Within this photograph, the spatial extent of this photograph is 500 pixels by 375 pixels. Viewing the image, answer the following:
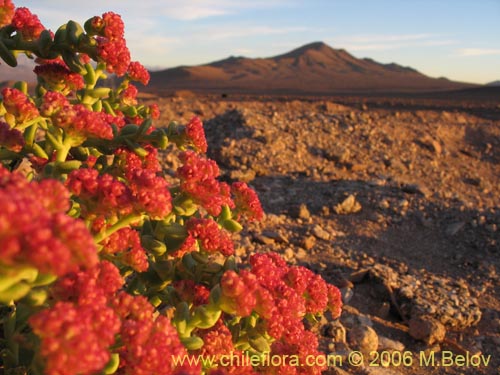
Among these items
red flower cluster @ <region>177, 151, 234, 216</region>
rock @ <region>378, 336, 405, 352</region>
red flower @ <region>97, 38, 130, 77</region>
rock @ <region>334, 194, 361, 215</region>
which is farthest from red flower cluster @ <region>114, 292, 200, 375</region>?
rock @ <region>334, 194, 361, 215</region>

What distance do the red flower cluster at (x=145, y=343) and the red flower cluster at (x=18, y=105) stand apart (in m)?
0.94

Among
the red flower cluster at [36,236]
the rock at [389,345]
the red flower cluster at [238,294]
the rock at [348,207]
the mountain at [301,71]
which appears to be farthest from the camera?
the mountain at [301,71]

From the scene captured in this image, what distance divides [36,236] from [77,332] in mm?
252

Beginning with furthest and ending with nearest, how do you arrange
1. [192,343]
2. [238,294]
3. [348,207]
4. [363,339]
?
[348,207]
[363,339]
[192,343]
[238,294]

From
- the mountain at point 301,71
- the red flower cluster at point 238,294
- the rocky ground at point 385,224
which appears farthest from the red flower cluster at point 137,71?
the mountain at point 301,71

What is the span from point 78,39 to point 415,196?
18.0 ft

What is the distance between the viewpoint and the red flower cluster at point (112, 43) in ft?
6.73

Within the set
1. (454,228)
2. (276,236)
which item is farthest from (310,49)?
(276,236)

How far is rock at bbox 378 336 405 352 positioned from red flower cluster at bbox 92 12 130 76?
2.64 metres

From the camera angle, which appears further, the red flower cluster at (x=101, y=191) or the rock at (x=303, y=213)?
the rock at (x=303, y=213)

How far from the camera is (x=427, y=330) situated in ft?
12.3

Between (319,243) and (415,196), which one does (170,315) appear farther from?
(415,196)

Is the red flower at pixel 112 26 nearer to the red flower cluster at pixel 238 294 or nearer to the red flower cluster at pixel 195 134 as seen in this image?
the red flower cluster at pixel 195 134

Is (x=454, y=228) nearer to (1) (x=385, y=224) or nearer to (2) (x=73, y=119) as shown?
(1) (x=385, y=224)
